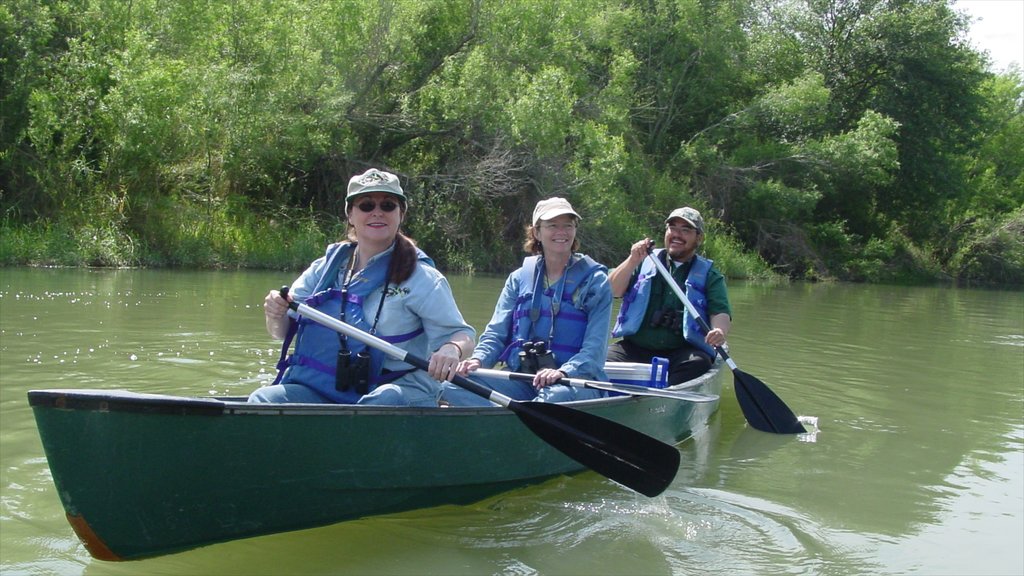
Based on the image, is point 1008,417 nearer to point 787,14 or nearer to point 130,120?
point 130,120

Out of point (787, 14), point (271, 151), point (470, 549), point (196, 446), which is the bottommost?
point (470, 549)

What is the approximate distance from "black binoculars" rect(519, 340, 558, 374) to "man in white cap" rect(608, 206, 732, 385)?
1350 millimetres

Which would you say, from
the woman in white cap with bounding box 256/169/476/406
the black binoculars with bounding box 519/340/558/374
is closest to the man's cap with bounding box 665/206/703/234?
the black binoculars with bounding box 519/340/558/374

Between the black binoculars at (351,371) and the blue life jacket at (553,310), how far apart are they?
139cm

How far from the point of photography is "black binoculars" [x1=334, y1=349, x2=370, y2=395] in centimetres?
397

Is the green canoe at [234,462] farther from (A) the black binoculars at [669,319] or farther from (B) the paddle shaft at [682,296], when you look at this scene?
(A) the black binoculars at [669,319]

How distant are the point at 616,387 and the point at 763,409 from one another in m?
1.86

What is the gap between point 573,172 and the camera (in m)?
20.5

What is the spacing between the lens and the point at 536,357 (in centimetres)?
517

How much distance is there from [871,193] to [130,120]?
21163 mm

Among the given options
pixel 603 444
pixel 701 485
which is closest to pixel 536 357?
pixel 603 444

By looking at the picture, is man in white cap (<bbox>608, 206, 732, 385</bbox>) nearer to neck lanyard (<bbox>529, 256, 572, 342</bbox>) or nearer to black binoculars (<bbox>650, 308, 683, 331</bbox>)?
black binoculars (<bbox>650, 308, 683, 331</bbox>)

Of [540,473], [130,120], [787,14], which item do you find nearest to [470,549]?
[540,473]

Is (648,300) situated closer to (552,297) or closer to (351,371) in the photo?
(552,297)
